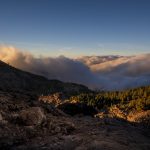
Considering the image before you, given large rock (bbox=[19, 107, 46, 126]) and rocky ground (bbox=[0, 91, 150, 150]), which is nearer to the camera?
rocky ground (bbox=[0, 91, 150, 150])

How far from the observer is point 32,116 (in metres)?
52.0

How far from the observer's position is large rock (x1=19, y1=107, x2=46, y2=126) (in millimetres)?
50731

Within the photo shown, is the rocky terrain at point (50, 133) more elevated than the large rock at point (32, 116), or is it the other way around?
the large rock at point (32, 116)

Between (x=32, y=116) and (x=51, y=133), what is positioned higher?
(x=32, y=116)

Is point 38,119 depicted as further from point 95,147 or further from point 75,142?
point 95,147

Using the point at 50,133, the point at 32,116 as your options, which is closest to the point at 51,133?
the point at 50,133

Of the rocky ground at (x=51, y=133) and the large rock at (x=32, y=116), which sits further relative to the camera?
the large rock at (x=32, y=116)

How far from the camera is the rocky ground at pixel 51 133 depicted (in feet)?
147

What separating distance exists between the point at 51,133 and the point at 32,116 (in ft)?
15.1

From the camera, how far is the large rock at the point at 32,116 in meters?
50.7

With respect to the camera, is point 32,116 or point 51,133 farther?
point 32,116

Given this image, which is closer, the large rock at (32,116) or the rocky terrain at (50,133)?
the rocky terrain at (50,133)

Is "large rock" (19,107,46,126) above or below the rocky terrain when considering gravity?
above

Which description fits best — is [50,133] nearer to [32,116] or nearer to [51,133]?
[51,133]
